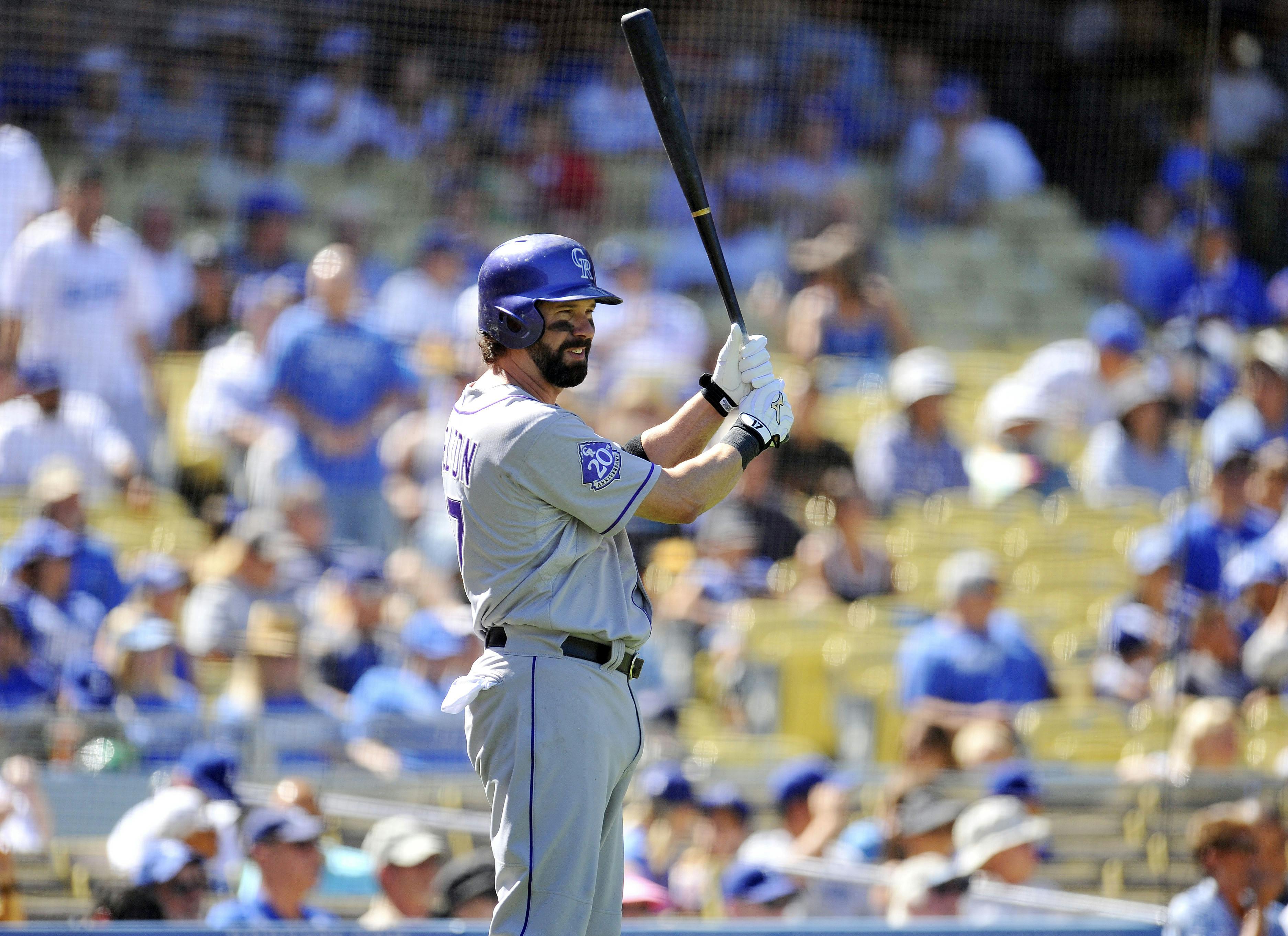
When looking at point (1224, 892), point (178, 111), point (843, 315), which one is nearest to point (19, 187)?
point (178, 111)

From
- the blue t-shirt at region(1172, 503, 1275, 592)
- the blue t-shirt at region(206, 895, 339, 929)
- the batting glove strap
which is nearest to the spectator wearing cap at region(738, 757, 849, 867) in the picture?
the blue t-shirt at region(206, 895, 339, 929)

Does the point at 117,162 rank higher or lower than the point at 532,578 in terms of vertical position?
higher

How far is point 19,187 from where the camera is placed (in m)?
7.05

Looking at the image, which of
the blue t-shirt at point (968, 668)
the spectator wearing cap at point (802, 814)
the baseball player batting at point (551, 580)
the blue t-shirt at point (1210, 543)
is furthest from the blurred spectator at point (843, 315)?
the baseball player batting at point (551, 580)

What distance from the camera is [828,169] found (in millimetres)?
8430

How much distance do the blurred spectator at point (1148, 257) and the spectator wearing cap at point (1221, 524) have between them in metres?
1.71

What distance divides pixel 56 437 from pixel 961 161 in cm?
484

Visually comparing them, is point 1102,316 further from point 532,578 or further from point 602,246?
point 532,578

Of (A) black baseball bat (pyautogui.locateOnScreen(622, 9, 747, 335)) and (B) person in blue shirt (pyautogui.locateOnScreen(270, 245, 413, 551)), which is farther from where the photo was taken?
(B) person in blue shirt (pyautogui.locateOnScreen(270, 245, 413, 551))

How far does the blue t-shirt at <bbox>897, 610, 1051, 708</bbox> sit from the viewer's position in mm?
5965

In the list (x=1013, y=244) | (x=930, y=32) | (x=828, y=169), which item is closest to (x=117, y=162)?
(x=828, y=169)

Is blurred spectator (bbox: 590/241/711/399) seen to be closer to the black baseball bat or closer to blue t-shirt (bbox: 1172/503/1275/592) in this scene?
blue t-shirt (bbox: 1172/503/1275/592)

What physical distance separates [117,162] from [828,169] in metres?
3.42

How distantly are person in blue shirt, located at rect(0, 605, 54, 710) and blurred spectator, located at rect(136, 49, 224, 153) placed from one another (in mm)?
2952
